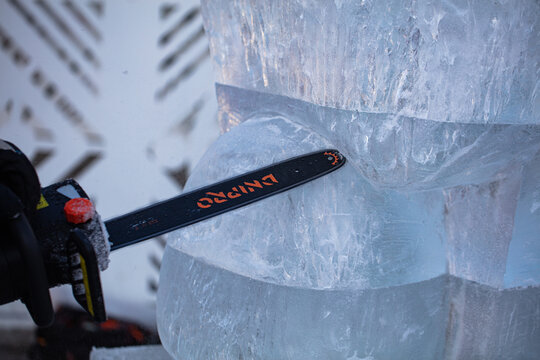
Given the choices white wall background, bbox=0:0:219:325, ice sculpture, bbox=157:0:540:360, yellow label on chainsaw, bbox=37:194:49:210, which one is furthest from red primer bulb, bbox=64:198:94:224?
white wall background, bbox=0:0:219:325

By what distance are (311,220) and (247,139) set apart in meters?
0.17

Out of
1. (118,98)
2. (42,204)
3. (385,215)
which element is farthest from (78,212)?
(118,98)

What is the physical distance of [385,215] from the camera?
2.18 ft

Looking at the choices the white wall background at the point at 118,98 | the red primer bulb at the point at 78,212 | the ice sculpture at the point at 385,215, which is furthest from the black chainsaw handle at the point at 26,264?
the white wall background at the point at 118,98

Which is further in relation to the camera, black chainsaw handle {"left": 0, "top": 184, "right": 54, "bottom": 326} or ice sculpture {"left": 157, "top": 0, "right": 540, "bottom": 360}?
ice sculpture {"left": 157, "top": 0, "right": 540, "bottom": 360}

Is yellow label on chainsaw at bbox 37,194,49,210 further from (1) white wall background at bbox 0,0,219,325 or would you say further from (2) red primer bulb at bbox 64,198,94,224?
(1) white wall background at bbox 0,0,219,325

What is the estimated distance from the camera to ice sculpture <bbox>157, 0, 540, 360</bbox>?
0.58 m

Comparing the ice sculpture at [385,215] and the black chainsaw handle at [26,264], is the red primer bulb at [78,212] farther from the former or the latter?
the ice sculpture at [385,215]

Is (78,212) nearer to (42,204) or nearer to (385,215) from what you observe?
(42,204)

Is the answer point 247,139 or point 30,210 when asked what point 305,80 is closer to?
point 247,139

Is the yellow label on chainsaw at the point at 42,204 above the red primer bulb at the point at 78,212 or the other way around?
the other way around

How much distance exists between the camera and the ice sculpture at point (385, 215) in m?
0.58

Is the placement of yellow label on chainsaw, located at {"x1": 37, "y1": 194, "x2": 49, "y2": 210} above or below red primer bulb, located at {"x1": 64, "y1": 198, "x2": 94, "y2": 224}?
below

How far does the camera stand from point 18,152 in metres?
0.48
